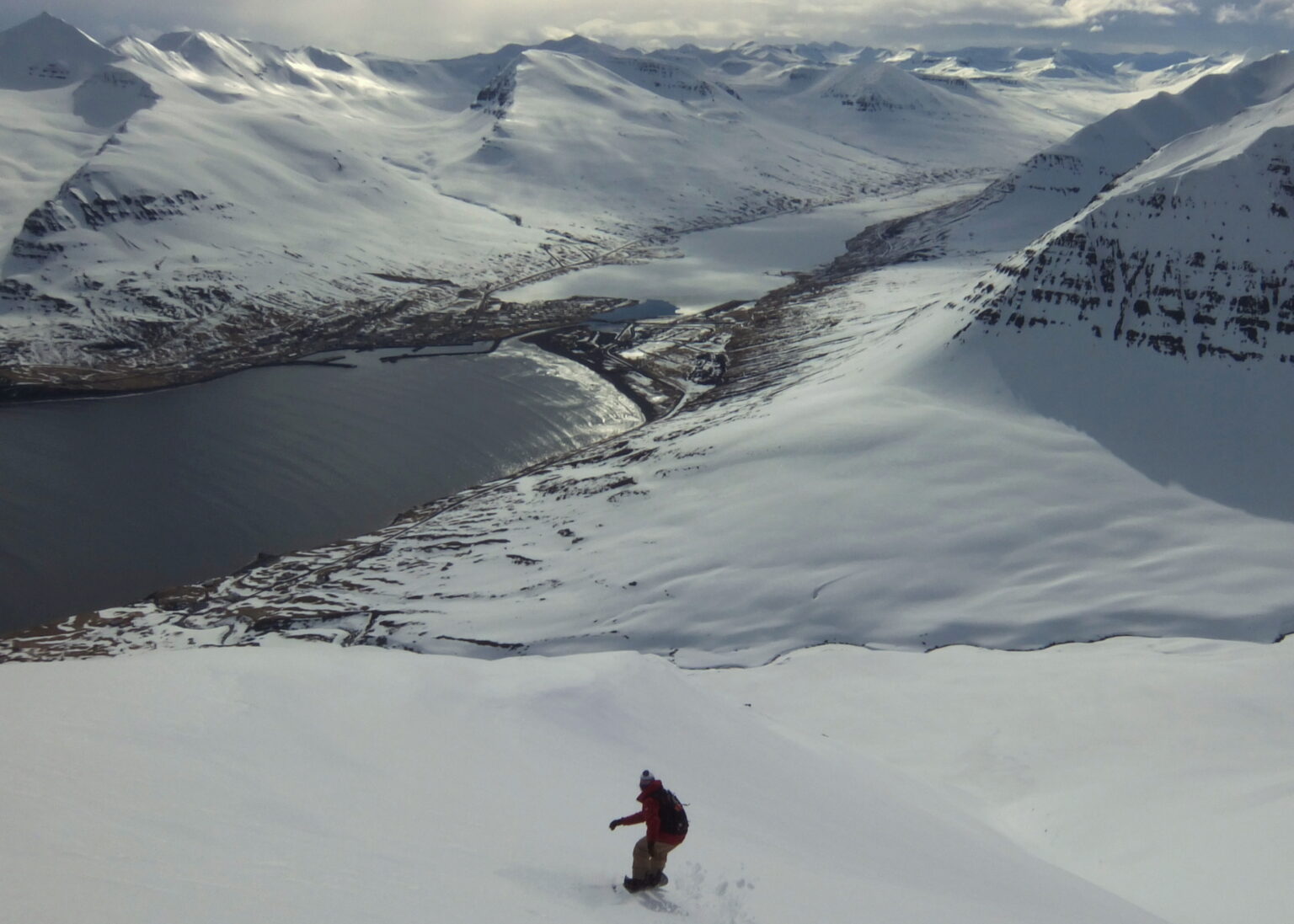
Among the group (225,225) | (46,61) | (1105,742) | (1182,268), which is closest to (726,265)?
(225,225)

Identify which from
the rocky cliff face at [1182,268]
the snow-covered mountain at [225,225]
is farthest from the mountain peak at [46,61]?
the rocky cliff face at [1182,268]

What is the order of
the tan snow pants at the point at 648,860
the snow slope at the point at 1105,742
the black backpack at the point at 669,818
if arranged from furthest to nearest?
1. the snow slope at the point at 1105,742
2. the tan snow pants at the point at 648,860
3. the black backpack at the point at 669,818

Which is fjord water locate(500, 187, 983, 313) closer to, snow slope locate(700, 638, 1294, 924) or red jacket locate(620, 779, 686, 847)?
snow slope locate(700, 638, 1294, 924)

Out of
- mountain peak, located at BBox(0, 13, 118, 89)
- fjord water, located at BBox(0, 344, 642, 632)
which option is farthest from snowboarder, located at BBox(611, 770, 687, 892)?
mountain peak, located at BBox(0, 13, 118, 89)

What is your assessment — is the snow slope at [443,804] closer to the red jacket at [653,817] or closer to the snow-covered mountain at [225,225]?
the red jacket at [653,817]

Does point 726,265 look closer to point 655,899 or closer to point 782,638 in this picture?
point 782,638

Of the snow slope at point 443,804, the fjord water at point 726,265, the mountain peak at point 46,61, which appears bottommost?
the snow slope at point 443,804
